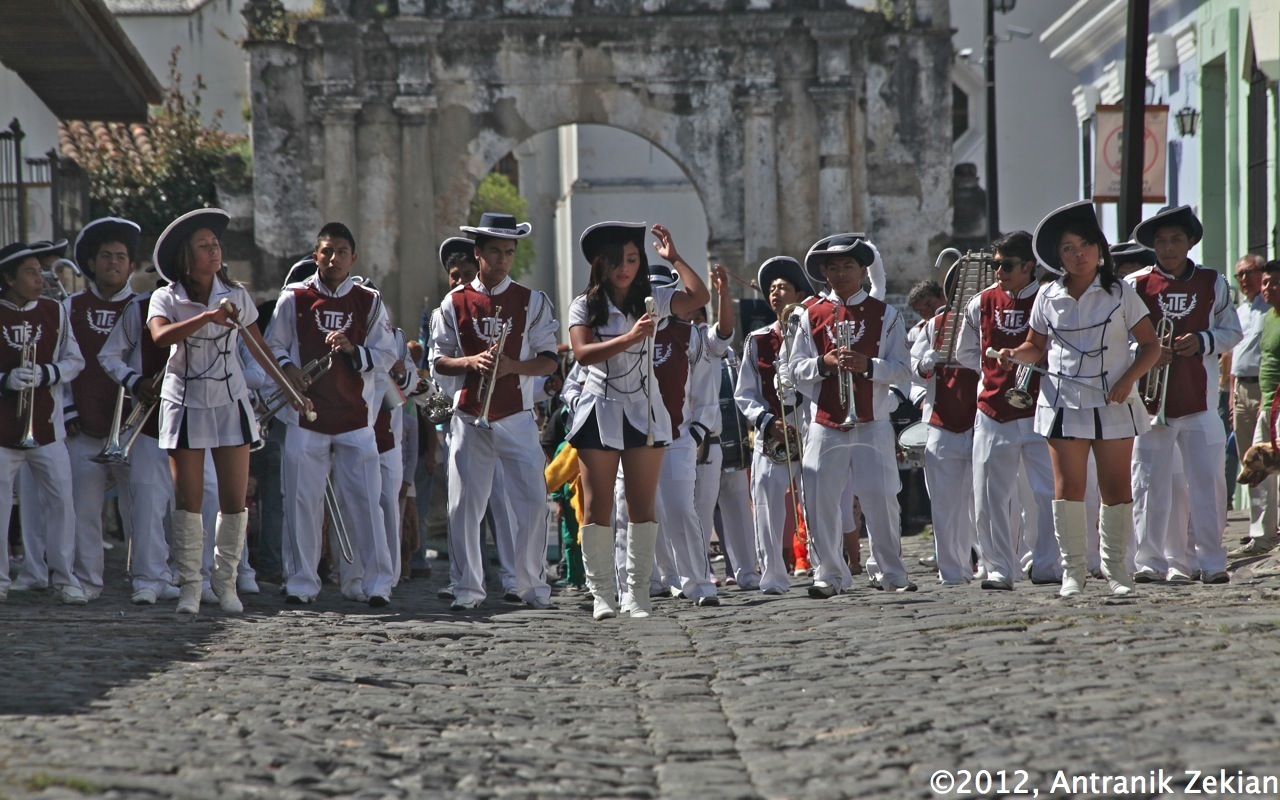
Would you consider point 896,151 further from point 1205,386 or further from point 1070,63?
point 1205,386

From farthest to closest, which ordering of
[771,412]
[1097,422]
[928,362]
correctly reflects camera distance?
1. [771,412]
2. [928,362]
3. [1097,422]

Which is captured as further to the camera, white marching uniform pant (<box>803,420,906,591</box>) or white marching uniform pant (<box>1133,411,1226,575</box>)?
white marching uniform pant (<box>1133,411,1226,575</box>)

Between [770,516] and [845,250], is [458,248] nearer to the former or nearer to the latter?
[770,516]

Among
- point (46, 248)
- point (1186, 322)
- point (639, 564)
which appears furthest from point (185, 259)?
point (1186, 322)

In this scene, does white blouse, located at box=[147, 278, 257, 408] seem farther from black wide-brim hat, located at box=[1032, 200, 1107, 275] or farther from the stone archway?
the stone archway

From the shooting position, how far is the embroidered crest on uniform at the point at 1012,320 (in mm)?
11484

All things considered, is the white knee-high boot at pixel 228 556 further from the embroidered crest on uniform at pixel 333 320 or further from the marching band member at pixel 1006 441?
the marching band member at pixel 1006 441

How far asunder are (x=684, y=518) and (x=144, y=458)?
3.22 m

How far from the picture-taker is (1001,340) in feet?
38.0

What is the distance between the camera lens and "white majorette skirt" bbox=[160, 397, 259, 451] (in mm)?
10320

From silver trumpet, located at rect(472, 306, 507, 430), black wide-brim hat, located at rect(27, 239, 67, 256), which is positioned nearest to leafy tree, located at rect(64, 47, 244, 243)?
black wide-brim hat, located at rect(27, 239, 67, 256)

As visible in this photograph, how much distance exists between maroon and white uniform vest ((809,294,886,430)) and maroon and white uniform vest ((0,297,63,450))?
15.1 ft

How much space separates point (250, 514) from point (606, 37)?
12941mm

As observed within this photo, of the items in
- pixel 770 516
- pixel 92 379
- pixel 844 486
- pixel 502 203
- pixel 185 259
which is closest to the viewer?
pixel 185 259
